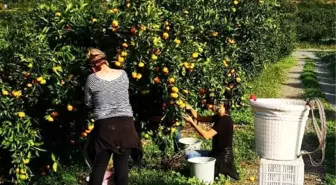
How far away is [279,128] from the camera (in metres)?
4.02

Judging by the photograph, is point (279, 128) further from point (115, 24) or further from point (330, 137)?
point (330, 137)

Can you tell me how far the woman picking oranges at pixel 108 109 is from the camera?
4.22 m

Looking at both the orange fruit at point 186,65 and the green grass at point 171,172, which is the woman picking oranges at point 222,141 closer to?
the green grass at point 171,172

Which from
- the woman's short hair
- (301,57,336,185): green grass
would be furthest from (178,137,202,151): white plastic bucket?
the woman's short hair

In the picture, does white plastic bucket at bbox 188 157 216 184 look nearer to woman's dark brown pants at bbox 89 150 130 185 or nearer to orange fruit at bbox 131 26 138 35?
woman's dark brown pants at bbox 89 150 130 185

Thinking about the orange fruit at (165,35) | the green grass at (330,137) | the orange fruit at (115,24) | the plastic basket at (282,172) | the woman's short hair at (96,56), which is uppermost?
the orange fruit at (115,24)

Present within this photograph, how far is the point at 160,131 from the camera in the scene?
512 cm

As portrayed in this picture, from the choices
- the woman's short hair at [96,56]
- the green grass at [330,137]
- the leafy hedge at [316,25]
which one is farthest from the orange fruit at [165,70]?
the leafy hedge at [316,25]

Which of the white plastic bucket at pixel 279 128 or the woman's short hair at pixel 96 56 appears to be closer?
the white plastic bucket at pixel 279 128

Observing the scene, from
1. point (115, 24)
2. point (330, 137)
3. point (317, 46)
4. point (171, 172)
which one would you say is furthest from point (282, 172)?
point (317, 46)

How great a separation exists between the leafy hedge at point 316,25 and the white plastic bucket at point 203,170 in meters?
35.7

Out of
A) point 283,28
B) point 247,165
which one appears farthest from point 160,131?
point 283,28

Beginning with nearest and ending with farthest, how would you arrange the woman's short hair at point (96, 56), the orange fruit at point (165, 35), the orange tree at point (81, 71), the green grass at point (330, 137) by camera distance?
the woman's short hair at point (96, 56), the orange tree at point (81, 71), the orange fruit at point (165, 35), the green grass at point (330, 137)

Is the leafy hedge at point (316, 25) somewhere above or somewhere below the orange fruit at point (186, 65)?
below
